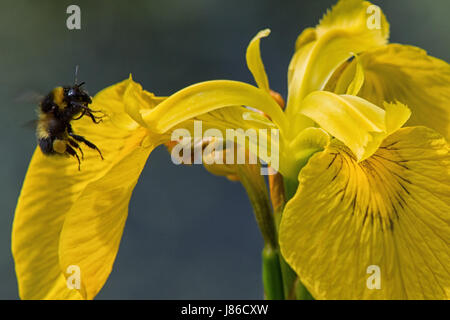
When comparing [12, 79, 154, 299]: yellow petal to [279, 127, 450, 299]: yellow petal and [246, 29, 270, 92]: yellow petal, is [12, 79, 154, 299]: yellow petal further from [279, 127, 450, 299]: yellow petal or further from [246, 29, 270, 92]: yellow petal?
[279, 127, 450, 299]: yellow petal

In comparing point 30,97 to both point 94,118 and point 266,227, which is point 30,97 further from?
point 266,227

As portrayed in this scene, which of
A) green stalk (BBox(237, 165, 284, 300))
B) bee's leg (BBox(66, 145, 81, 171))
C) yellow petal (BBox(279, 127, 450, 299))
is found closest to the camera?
yellow petal (BBox(279, 127, 450, 299))

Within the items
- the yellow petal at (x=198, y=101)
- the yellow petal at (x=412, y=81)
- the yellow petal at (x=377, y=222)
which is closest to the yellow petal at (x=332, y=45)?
the yellow petal at (x=412, y=81)

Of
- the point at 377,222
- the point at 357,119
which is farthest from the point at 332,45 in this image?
the point at 377,222

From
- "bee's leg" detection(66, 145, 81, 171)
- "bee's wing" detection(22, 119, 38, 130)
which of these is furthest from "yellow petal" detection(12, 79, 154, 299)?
"bee's wing" detection(22, 119, 38, 130)

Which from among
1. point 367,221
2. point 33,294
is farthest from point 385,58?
point 33,294

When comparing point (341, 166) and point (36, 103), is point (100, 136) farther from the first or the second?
point (341, 166)

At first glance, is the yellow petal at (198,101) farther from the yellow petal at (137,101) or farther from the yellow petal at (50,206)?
the yellow petal at (50,206)
